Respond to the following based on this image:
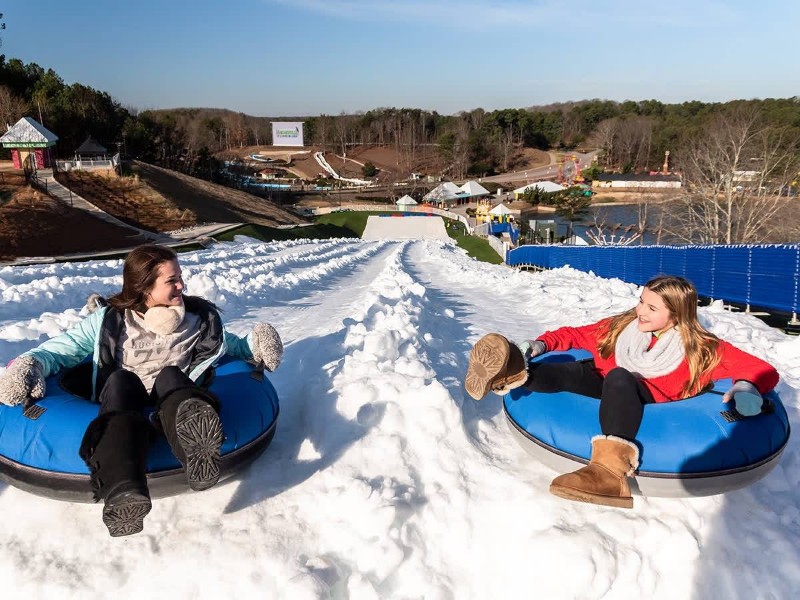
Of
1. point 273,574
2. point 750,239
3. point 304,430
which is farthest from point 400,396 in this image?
point 750,239

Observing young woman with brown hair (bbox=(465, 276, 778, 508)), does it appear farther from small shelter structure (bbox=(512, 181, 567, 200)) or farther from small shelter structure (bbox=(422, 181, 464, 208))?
small shelter structure (bbox=(422, 181, 464, 208))

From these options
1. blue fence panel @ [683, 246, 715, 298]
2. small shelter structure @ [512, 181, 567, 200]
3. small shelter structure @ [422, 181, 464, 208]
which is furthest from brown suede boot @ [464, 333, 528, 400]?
small shelter structure @ [422, 181, 464, 208]

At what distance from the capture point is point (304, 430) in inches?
153

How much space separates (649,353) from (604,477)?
976 mm

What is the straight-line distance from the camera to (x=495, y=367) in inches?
131

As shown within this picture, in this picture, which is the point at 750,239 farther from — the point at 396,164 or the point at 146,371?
the point at 396,164

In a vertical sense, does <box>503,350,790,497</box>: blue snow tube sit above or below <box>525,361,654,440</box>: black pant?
below

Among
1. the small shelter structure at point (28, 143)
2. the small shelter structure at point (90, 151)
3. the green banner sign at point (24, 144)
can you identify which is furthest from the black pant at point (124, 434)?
the small shelter structure at point (90, 151)

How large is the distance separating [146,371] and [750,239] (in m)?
31.3

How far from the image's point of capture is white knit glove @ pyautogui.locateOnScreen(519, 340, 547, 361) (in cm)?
377

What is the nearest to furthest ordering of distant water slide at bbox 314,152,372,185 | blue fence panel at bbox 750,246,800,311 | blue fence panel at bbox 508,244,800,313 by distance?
blue fence panel at bbox 750,246,800,311
blue fence panel at bbox 508,244,800,313
distant water slide at bbox 314,152,372,185

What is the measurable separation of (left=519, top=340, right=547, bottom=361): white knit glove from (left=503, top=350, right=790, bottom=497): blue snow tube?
502 millimetres

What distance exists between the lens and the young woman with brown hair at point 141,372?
2.52 m

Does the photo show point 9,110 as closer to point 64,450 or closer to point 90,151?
point 90,151
